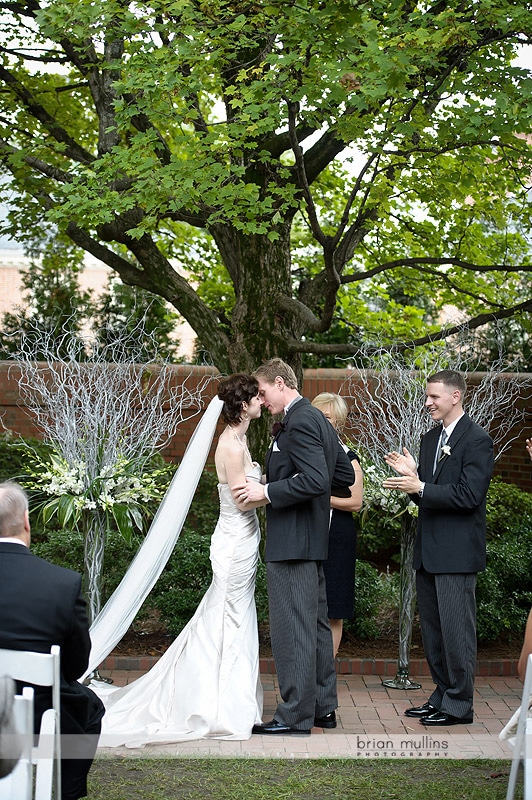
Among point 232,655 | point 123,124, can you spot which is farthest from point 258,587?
point 123,124

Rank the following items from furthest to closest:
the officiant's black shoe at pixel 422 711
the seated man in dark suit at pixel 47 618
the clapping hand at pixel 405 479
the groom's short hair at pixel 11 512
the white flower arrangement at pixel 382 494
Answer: the white flower arrangement at pixel 382 494, the officiant's black shoe at pixel 422 711, the clapping hand at pixel 405 479, the groom's short hair at pixel 11 512, the seated man in dark suit at pixel 47 618

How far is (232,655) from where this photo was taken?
5.75 meters

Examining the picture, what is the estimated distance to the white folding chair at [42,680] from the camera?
3393 millimetres

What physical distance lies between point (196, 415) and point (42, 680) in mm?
8173

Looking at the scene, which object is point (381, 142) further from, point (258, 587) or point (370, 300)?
point (370, 300)

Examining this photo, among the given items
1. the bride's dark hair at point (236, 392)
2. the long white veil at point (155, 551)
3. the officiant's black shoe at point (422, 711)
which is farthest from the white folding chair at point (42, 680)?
A: the officiant's black shoe at point (422, 711)

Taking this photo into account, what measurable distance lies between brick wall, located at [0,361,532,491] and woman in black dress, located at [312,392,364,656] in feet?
16.4

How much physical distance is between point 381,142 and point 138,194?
6.18 feet

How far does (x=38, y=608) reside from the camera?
364 cm

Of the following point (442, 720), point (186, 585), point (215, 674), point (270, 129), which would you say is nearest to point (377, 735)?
point (442, 720)

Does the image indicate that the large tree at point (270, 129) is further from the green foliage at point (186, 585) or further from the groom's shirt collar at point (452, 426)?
the green foliage at point (186, 585)

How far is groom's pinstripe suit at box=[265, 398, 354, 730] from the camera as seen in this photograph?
5527mm

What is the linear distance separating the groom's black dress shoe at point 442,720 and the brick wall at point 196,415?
5.94 metres

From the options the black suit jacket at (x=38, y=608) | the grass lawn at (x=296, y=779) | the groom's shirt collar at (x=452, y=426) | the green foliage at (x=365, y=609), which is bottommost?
the grass lawn at (x=296, y=779)
